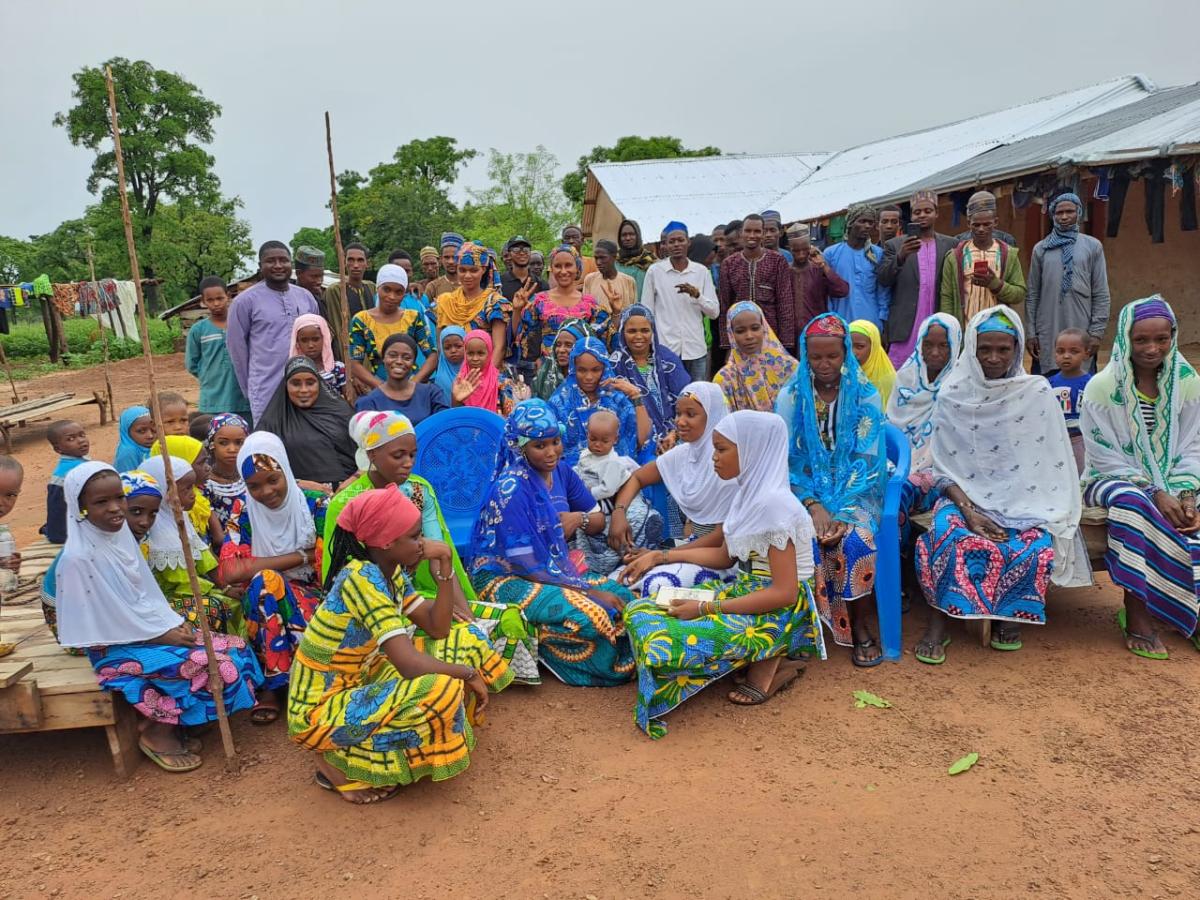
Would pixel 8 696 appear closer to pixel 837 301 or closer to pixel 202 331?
pixel 202 331

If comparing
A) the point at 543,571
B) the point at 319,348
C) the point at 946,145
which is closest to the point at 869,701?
the point at 543,571

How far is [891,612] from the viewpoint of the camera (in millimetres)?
3984

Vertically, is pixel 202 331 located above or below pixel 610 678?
above

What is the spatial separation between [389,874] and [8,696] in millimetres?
1694

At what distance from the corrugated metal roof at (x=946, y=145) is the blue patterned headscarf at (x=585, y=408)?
8756mm

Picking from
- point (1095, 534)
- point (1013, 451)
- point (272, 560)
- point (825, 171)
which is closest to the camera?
point (272, 560)

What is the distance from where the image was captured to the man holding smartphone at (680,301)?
6.82 metres

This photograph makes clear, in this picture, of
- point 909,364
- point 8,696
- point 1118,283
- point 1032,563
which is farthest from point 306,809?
point 1118,283

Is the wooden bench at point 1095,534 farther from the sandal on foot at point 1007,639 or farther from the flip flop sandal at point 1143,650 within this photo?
Answer: the flip flop sandal at point 1143,650

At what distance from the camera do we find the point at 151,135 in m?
32.5

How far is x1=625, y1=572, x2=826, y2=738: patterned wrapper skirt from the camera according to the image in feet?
11.1

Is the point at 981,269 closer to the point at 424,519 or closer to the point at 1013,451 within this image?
the point at 1013,451

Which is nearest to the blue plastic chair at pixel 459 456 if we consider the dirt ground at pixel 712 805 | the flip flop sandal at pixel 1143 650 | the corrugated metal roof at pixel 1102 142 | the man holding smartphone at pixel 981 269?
the dirt ground at pixel 712 805

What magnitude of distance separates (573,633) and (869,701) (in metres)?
1.34
